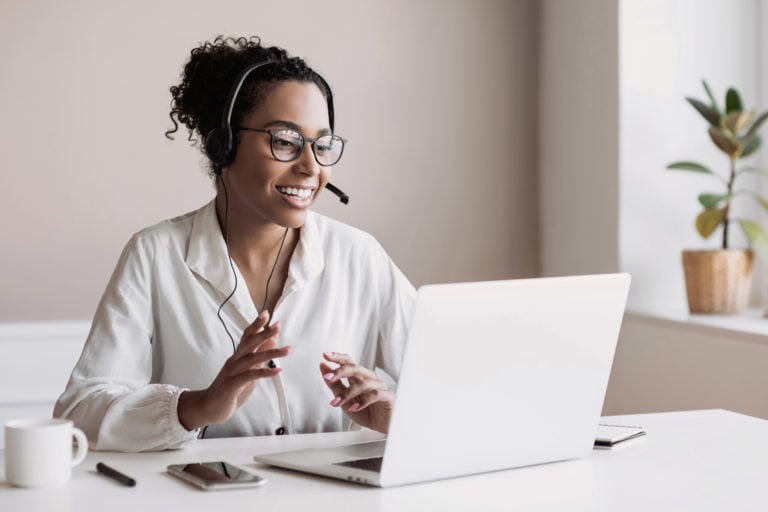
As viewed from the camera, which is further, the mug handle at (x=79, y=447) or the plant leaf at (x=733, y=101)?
the plant leaf at (x=733, y=101)

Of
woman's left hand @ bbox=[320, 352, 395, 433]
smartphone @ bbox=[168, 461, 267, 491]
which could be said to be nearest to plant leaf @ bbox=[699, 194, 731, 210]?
woman's left hand @ bbox=[320, 352, 395, 433]

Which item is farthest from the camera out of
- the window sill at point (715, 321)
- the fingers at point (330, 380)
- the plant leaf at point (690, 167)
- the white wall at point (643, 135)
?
the white wall at point (643, 135)

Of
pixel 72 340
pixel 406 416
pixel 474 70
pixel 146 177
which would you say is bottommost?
pixel 72 340

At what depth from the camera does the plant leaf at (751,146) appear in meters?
2.81

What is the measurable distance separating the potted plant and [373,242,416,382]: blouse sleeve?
115 centimetres

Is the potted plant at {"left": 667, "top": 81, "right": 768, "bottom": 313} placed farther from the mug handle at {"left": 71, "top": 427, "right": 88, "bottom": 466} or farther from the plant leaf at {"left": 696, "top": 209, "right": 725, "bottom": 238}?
the mug handle at {"left": 71, "top": 427, "right": 88, "bottom": 466}

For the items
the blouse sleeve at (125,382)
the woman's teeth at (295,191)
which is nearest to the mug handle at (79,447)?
the blouse sleeve at (125,382)

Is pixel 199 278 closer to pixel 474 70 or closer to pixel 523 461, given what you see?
pixel 523 461

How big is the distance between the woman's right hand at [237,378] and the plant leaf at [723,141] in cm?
177

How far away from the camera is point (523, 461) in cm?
133

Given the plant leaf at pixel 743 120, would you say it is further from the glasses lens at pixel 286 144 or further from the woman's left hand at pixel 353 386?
the woman's left hand at pixel 353 386

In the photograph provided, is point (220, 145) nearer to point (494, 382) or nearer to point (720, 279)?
point (494, 382)

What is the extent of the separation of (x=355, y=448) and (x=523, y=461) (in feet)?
0.80

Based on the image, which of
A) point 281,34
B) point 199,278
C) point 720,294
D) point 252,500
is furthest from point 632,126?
point 252,500
